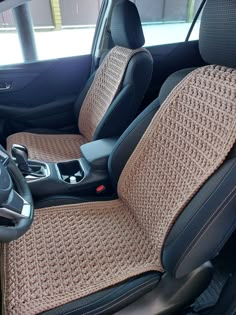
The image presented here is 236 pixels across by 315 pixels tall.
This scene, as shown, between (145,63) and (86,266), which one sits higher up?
(145,63)

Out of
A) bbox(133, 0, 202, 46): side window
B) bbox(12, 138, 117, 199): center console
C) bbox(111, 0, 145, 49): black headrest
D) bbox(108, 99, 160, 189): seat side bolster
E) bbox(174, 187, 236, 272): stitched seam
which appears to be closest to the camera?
bbox(174, 187, 236, 272): stitched seam

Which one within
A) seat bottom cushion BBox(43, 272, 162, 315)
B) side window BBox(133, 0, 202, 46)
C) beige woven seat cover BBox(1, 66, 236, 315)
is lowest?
seat bottom cushion BBox(43, 272, 162, 315)

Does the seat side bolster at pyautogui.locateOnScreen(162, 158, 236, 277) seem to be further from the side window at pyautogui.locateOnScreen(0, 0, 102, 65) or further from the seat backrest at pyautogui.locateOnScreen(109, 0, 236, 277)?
the side window at pyautogui.locateOnScreen(0, 0, 102, 65)

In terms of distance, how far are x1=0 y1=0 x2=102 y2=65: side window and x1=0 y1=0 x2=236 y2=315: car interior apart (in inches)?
27.7

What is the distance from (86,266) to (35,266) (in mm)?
152

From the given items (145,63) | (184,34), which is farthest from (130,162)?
(184,34)

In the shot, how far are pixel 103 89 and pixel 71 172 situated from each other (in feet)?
1.88

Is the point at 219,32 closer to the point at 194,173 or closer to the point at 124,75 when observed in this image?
the point at 194,173

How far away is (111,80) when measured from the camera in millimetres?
1513

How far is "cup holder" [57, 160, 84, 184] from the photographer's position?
118 centimetres

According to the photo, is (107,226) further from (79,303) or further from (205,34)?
(205,34)

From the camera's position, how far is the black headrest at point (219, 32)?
714 mm

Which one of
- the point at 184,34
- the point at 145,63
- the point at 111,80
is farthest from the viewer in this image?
the point at 184,34

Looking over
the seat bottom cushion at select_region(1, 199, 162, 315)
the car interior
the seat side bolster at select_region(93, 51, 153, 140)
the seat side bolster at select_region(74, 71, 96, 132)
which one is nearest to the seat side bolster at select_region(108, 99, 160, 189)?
the car interior
